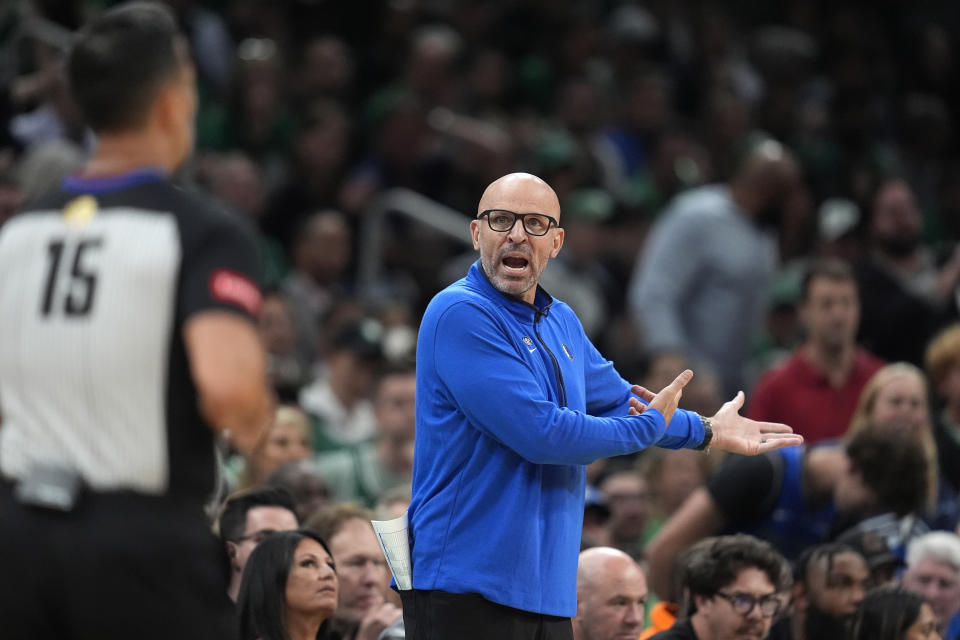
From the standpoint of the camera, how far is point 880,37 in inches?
575

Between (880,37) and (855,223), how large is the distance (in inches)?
164

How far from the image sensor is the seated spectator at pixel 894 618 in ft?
17.1

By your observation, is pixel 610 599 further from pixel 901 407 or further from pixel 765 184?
pixel 765 184

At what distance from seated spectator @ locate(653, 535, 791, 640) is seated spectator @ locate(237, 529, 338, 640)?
1.15 meters

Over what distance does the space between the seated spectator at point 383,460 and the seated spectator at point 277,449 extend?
1.62 feet

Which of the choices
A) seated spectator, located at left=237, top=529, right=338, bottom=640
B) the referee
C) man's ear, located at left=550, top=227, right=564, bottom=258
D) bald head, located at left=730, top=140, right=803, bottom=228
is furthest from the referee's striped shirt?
bald head, located at left=730, top=140, right=803, bottom=228

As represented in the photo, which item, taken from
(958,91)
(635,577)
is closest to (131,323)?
(635,577)

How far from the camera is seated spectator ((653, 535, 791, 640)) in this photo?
5.14 meters

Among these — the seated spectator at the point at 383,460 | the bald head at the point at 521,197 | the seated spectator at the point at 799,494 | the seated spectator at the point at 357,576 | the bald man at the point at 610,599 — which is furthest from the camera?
the seated spectator at the point at 383,460

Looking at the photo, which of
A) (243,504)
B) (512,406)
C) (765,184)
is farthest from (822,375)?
(512,406)

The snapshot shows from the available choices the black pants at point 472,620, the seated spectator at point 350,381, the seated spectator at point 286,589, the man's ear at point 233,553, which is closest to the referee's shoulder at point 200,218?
the black pants at point 472,620

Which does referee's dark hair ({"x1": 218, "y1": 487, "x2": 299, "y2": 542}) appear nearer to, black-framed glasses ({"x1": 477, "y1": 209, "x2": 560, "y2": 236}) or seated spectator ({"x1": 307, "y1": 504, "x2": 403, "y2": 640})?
seated spectator ({"x1": 307, "y1": 504, "x2": 403, "y2": 640})

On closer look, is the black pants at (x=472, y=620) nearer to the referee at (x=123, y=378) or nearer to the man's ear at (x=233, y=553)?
the referee at (x=123, y=378)

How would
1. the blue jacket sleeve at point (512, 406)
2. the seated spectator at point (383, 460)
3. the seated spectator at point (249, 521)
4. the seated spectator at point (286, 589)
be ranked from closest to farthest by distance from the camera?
1. the blue jacket sleeve at point (512, 406)
2. the seated spectator at point (286, 589)
3. the seated spectator at point (249, 521)
4. the seated spectator at point (383, 460)
